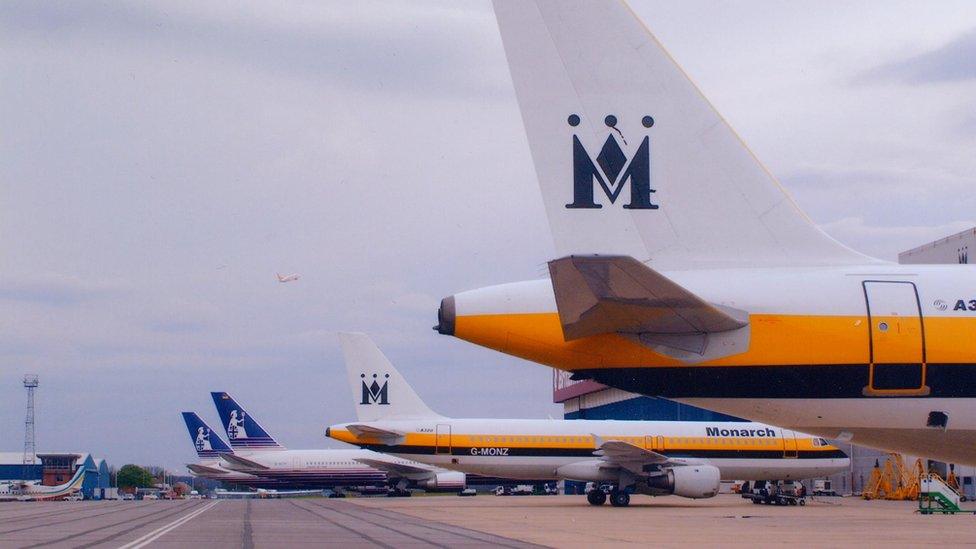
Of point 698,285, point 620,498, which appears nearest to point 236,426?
point 620,498

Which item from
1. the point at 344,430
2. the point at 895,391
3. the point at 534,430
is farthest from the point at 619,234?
the point at 344,430

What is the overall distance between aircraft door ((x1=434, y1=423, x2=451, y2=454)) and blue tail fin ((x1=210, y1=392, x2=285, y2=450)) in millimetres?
22510

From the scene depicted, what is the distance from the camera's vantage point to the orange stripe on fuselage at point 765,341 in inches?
370

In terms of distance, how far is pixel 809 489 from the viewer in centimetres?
6438

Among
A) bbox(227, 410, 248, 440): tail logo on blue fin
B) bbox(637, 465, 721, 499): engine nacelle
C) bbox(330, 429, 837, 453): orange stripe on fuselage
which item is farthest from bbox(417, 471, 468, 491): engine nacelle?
bbox(637, 465, 721, 499): engine nacelle

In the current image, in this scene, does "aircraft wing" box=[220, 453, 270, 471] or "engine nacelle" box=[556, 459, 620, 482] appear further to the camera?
"aircraft wing" box=[220, 453, 270, 471]

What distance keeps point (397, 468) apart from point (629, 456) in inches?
849

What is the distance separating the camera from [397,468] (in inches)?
2180

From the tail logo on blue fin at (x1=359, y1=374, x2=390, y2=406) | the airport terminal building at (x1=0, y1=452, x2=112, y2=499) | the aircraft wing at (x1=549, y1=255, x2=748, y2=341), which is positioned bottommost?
the airport terminal building at (x1=0, y1=452, x2=112, y2=499)

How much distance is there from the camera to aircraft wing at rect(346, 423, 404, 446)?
41094 millimetres

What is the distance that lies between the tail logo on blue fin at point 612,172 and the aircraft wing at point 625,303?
1.36 m

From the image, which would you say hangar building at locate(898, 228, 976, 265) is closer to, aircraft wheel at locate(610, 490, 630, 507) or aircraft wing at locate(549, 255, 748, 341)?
aircraft wheel at locate(610, 490, 630, 507)

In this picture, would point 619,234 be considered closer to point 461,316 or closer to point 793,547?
point 461,316

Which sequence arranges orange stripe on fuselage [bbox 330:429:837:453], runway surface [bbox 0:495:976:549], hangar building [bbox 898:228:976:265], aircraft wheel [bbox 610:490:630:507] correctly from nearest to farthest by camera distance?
runway surface [bbox 0:495:976:549], hangar building [bbox 898:228:976:265], aircraft wheel [bbox 610:490:630:507], orange stripe on fuselage [bbox 330:429:837:453]
